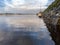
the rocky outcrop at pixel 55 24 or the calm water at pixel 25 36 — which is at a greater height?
the rocky outcrop at pixel 55 24

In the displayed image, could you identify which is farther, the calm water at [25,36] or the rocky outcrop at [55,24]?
the rocky outcrop at [55,24]

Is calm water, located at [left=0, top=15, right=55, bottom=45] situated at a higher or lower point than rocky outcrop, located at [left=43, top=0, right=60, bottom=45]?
lower

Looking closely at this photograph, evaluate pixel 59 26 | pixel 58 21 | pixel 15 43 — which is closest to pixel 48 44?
pixel 15 43

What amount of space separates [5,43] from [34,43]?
2608 millimetres

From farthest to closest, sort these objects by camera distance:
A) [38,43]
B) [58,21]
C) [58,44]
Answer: [58,21] < [38,43] < [58,44]

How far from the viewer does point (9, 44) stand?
19266mm

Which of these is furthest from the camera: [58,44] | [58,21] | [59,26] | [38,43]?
A: [58,21]

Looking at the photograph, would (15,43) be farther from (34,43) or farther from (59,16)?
(59,16)

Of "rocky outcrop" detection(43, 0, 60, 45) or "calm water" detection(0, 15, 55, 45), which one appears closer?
"calm water" detection(0, 15, 55, 45)

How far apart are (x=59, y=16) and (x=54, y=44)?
13.0m

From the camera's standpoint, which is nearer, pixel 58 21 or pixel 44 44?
pixel 44 44

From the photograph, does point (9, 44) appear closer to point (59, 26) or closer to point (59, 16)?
point (59, 26)

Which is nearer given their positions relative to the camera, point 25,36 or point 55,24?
point 25,36

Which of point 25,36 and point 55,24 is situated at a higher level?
point 55,24
